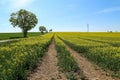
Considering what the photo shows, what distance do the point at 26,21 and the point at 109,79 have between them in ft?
286

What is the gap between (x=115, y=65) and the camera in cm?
1451

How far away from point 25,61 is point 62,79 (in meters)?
3.50

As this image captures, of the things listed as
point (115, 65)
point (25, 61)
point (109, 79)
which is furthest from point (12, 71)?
point (115, 65)

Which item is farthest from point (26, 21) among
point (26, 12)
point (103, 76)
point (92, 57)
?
point (103, 76)

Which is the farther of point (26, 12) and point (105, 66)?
point (26, 12)

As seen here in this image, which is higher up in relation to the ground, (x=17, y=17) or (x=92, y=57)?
(x=17, y=17)

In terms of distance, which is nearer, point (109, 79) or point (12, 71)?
point (12, 71)

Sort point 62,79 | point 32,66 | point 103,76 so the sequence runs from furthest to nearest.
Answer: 1. point 32,66
2. point 103,76
3. point 62,79

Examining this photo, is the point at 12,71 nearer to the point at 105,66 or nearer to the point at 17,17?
the point at 105,66

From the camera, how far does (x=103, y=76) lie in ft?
42.1

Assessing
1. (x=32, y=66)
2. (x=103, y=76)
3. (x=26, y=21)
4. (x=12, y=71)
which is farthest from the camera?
(x=26, y=21)

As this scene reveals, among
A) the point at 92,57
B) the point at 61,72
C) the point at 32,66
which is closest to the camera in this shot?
the point at 61,72

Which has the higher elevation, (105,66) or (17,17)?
(17,17)

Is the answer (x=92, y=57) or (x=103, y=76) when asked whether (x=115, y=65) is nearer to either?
(x=103, y=76)
